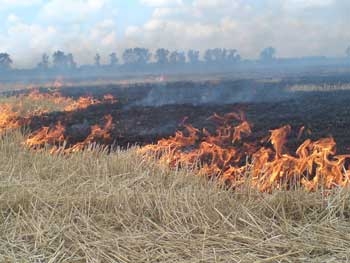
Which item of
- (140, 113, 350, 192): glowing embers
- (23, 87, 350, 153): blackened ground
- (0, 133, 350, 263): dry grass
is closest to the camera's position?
(0, 133, 350, 263): dry grass

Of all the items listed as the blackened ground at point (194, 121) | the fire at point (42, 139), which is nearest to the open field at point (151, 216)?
the fire at point (42, 139)

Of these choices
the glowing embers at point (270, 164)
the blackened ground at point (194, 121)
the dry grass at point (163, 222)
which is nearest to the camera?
the dry grass at point (163, 222)

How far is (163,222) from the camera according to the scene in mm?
4309

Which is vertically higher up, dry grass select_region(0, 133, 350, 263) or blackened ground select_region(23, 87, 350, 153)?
dry grass select_region(0, 133, 350, 263)

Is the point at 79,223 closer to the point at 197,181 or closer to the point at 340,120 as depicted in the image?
the point at 197,181

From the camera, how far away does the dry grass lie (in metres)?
3.71

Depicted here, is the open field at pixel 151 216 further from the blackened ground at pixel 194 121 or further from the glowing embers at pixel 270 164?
the blackened ground at pixel 194 121

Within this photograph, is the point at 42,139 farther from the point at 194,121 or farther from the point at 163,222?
the point at 163,222

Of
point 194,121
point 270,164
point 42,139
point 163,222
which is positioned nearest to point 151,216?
point 163,222

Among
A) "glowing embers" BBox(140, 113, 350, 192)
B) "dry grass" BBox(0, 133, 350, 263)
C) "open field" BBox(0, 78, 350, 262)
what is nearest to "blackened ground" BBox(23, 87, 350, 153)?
"glowing embers" BBox(140, 113, 350, 192)

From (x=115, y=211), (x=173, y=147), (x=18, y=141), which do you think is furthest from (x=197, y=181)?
(x=18, y=141)

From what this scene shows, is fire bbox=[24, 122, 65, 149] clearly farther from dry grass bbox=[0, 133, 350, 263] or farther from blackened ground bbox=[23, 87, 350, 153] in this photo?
dry grass bbox=[0, 133, 350, 263]

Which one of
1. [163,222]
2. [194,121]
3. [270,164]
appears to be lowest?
[194,121]

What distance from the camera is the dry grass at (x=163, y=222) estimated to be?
12.2ft
